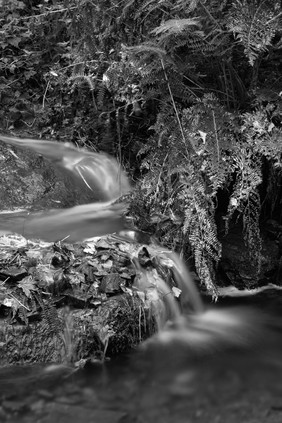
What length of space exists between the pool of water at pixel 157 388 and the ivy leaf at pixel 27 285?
516 millimetres

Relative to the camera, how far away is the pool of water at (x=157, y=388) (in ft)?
8.27

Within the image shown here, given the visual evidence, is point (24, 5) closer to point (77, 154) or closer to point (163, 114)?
point (77, 154)

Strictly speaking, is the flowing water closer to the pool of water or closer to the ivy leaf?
the pool of water

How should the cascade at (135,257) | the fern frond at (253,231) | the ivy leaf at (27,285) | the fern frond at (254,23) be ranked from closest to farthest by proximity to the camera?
the ivy leaf at (27,285)
the fern frond at (254,23)
the cascade at (135,257)
the fern frond at (253,231)

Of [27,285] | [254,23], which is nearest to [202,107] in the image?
[254,23]

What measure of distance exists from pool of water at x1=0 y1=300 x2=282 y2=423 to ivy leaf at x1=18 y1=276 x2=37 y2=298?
0.52 m

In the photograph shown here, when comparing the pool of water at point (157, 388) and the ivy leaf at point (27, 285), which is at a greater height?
the ivy leaf at point (27, 285)

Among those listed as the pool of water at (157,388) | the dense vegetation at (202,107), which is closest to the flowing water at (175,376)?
the pool of water at (157,388)

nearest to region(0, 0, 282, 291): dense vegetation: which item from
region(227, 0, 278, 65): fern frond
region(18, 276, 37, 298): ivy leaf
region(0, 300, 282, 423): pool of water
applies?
region(227, 0, 278, 65): fern frond

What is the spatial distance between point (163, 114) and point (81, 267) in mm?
1626

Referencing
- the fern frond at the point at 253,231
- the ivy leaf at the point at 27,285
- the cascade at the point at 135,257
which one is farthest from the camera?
the fern frond at the point at 253,231

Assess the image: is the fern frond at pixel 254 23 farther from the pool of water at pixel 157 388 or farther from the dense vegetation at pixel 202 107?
the pool of water at pixel 157 388

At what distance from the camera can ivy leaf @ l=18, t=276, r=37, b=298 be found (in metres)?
3.20

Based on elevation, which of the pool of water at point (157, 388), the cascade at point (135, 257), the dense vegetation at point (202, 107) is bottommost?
the pool of water at point (157, 388)
